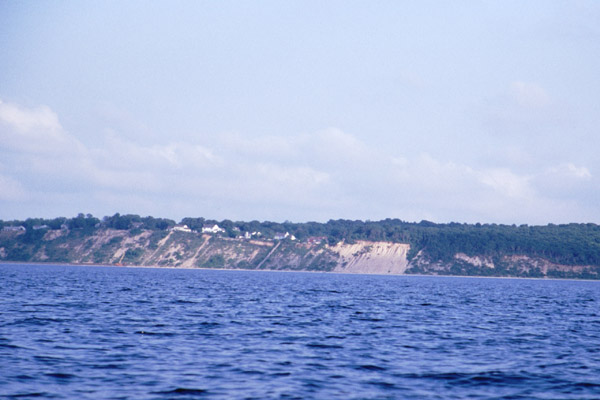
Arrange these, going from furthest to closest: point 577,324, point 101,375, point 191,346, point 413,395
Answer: point 577,324 < point 191,346 < point 101,375 < point 413,395

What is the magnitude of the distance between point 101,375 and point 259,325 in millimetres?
17051

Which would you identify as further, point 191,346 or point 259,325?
point 259,325

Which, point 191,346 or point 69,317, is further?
point 69,317

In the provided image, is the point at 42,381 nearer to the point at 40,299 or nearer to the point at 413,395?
the point at 413,395

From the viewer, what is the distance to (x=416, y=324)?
43.2 metres

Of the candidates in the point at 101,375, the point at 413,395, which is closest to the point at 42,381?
the point at 101,375

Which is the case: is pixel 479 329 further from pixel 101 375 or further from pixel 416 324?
pixel 101 375

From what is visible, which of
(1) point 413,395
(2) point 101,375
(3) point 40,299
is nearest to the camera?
(1) point 413,395

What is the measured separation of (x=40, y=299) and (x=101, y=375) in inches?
1464

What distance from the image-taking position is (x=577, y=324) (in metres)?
46.5

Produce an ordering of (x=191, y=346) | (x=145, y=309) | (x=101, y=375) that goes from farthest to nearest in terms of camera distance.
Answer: (x=145, y=309) < (x=191, y=346) < (x=101, y=375)

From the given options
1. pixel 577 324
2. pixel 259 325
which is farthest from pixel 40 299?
pixel 577 324

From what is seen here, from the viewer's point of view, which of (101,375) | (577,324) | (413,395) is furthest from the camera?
(577,324)

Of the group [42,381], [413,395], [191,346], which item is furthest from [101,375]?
[413,395]
